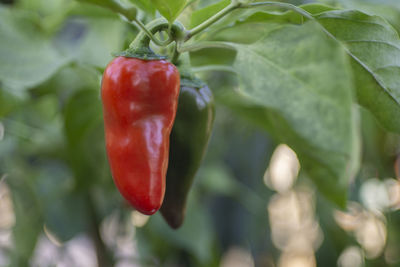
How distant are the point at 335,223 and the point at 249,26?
3.22 ft

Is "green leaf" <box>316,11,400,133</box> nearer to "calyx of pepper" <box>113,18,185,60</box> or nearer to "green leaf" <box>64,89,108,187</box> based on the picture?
"calyx of pepper" <box>113,18,185,60</box>

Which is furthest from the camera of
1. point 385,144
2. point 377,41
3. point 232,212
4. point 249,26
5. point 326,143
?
point 232,212

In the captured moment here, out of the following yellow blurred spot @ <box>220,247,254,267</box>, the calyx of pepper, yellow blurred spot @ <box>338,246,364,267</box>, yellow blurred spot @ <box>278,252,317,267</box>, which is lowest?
yellow blurred spot @ <box>278,252,317,267</box>

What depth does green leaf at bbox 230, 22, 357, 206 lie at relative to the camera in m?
0.35

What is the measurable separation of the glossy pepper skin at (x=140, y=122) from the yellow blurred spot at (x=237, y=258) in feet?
3.92

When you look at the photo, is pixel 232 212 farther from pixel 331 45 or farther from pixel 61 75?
pixel 331 45

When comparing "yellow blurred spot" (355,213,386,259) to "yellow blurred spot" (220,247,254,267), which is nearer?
"yellow blurred spot" (355,213,386,259)

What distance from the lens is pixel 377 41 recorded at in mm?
465

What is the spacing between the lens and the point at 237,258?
1.89 metres

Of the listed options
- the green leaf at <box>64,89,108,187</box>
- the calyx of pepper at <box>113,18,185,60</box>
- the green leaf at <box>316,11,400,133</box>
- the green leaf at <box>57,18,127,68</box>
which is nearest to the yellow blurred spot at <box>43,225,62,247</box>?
the green leaf at <box>64,89,108,187</box>

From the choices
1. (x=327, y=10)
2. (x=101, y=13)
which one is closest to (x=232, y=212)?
(x=101, y=13)

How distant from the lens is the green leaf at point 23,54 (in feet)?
2.30

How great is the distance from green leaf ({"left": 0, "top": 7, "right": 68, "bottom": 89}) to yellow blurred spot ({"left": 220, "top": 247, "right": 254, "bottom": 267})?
1.05 meters

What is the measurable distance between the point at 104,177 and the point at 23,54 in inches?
13.7
